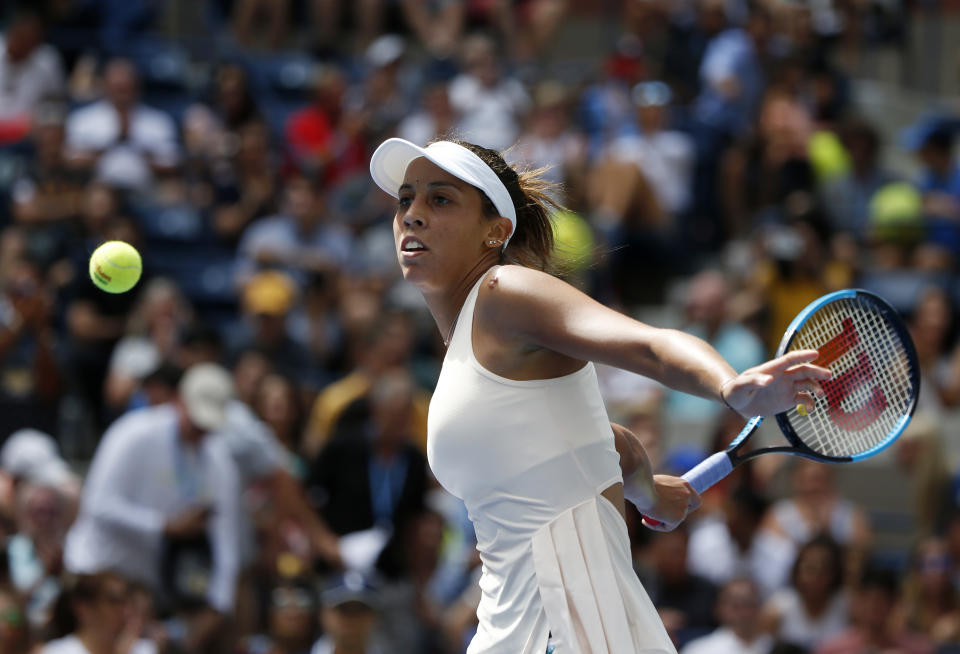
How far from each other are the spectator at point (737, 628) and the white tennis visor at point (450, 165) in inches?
142

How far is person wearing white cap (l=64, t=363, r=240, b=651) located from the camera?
6.71m

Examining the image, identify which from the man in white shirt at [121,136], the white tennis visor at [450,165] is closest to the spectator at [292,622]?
the white tennis visor at [450,165]

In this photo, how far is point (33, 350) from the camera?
26.1 ft

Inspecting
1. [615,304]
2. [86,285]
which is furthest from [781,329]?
[86,285]

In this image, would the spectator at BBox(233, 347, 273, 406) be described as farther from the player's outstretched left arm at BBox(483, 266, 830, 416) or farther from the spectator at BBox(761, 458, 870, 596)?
the player's outstretched left arm at BBox(483, 266, 830, 416)

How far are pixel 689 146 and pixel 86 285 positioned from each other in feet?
13.7

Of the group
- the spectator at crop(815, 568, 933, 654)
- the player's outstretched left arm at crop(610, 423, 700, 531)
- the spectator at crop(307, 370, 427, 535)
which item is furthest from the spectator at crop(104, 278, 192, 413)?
the player's outstretched left arm at crop(610, 423, 700, 531)

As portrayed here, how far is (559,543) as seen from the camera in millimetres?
3062

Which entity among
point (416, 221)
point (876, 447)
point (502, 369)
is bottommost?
point (876, 447)

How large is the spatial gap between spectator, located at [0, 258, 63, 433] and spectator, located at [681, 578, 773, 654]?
11.9 ft

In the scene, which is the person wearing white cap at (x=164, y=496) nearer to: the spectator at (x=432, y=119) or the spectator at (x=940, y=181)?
the spectator at (x=432, y=119)

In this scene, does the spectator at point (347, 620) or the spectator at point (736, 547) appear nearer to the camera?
the spectator at point (347, 620)

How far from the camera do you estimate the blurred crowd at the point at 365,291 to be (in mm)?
6742

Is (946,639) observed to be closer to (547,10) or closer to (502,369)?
(502,369)
